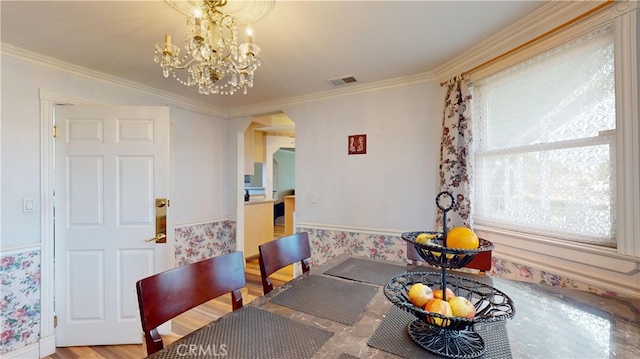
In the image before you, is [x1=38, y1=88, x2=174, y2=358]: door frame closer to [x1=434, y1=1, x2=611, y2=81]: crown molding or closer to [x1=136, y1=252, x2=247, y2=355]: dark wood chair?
[x1=136, y1=252, x2=247, y2=355]: dark wood chair

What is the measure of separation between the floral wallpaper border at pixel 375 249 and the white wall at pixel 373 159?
0.38 feet

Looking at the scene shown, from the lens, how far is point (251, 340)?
78 cm

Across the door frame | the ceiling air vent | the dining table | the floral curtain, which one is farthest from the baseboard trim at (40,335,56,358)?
the floral curtain

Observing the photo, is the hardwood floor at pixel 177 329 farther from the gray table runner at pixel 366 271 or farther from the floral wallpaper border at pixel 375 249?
the gray table runner at pixel 366 271

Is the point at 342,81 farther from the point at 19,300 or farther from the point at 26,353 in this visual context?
the point at 26,353

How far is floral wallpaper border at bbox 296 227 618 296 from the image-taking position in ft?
5.30

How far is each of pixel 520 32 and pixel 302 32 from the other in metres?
1.30

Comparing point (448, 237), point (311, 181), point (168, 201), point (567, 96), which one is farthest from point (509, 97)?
point (168, 201)

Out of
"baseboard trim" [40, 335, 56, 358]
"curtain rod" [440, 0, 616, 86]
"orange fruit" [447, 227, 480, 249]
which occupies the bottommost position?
"baseboard trim" [40, 335, 56, 358]

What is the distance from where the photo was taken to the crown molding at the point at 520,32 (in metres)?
1.33

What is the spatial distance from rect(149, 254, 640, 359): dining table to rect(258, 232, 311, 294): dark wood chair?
0.53ft

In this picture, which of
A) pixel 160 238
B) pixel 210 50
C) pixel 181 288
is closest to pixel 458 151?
pixel 210 50

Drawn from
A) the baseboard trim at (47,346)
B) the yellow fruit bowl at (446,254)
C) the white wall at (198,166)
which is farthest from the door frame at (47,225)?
the yellow fruit bowl at (446,254)

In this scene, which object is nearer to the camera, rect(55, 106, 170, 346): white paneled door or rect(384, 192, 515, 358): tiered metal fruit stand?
rect(384, 192, 515, 358): tiered metal fruit stand
